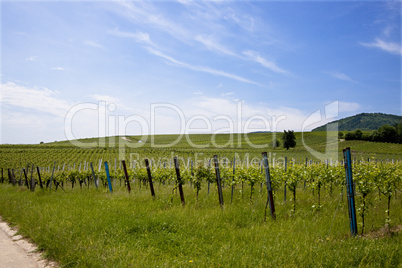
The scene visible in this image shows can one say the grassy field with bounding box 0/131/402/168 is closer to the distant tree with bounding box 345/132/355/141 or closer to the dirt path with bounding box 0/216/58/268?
the distant tree with bounding box 345/132/355/141

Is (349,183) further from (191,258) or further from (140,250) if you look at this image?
(140,250)

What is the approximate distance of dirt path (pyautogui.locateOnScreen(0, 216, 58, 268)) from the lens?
4.68 m

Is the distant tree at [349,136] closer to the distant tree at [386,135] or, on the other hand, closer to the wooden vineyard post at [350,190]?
the distant tree at [386,135]

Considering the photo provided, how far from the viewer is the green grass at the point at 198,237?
422 centimetres

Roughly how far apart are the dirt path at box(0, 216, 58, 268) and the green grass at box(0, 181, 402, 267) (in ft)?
0.60

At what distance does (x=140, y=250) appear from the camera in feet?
15.4

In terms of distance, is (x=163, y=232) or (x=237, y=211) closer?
(x=163, y=232)

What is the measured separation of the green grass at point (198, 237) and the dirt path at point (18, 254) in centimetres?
18

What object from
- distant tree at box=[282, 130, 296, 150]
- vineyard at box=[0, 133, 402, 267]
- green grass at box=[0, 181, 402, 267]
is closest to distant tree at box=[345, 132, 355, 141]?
distant tree at box=[282, 130, 296, 150]

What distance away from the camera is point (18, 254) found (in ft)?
17.0

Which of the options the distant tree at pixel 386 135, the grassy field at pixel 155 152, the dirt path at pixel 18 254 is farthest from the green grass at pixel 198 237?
the distant tree at pixel 386 135

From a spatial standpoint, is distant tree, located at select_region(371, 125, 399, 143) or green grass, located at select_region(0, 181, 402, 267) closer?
green grass, located at select_region(0, 181, 402, 267)

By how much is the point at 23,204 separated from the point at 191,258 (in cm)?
722

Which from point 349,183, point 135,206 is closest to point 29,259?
point 135,206
